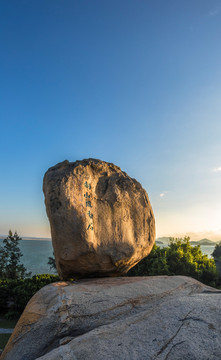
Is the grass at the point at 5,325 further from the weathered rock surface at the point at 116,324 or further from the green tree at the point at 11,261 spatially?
the green tree at the point at 11,261

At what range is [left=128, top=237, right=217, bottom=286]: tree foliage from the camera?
12094 millimetres

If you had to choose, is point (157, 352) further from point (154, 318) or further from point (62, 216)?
point (62, 216)

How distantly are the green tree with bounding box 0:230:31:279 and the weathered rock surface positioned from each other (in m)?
15.8

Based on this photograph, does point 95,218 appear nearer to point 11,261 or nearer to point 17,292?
point 17,292

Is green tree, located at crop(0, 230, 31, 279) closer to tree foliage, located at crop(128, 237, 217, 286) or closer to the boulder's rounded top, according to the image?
tree foliage, located at crop(128, 237, 217, 286)

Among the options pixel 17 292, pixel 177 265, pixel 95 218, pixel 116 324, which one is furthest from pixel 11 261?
pixel 116 324

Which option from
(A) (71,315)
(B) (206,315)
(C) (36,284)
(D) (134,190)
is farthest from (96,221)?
(C) (36,284)

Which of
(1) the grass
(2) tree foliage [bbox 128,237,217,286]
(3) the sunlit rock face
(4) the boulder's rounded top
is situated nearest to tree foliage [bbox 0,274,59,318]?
(1) the grass

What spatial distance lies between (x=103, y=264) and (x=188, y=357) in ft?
11.6

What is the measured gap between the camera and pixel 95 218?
254 inches

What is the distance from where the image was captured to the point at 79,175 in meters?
6.49

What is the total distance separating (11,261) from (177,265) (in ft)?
44.0

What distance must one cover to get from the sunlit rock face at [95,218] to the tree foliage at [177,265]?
188 inches

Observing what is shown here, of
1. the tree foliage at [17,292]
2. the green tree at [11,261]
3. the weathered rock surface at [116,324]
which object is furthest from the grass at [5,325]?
the green tree at [11,261]
